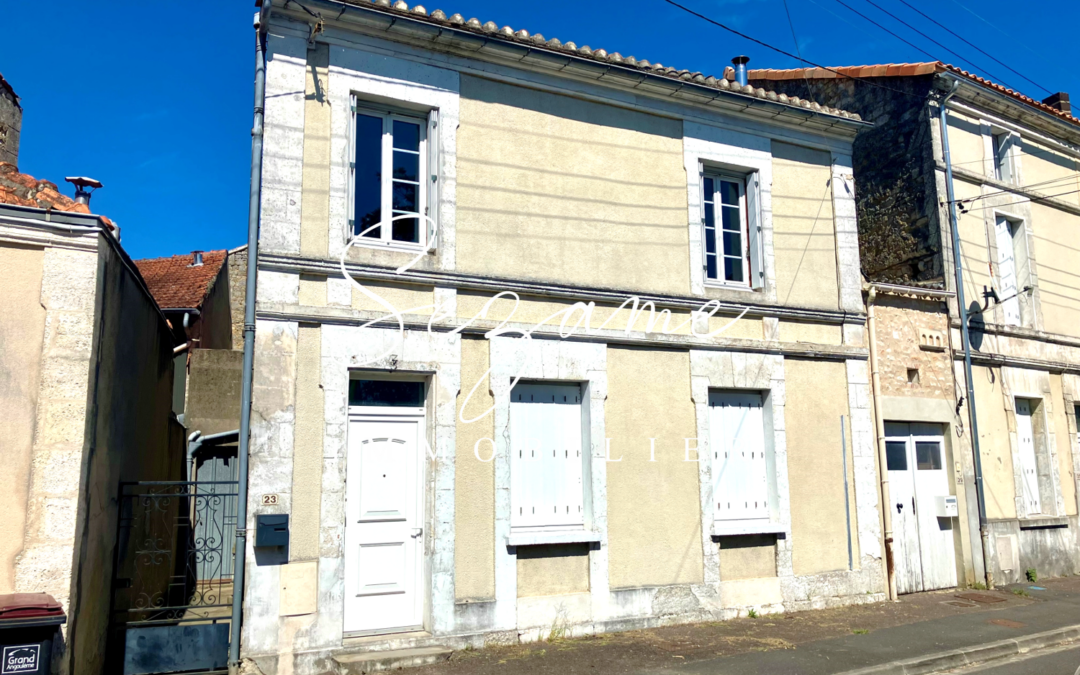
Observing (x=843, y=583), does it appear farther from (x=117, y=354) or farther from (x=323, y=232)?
(x=117, y=354)

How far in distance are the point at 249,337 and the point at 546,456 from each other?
3.15 metres

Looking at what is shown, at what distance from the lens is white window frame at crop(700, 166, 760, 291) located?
9.66 metres

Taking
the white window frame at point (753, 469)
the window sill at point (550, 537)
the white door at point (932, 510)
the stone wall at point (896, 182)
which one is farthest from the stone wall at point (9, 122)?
the stone wall at point (896, 182)

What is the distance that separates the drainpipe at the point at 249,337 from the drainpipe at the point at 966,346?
9665 mm

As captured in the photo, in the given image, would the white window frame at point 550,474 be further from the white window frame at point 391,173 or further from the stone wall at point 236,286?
the stone wall at point 236,286

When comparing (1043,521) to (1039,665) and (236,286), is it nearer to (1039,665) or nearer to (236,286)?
(1039,665)

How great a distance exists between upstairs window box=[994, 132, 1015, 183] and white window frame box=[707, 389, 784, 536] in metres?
6.91

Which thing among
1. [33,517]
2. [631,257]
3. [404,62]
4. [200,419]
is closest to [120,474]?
[33,517]

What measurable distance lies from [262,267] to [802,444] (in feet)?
21.2

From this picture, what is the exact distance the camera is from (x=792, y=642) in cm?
784

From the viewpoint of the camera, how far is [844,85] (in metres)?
13.6

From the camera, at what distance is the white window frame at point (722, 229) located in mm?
9656

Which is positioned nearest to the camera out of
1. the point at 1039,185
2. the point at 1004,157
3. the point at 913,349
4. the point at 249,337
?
the point at 249,337

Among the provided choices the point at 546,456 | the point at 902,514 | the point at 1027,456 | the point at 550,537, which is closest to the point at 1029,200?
the point at 1027,456
